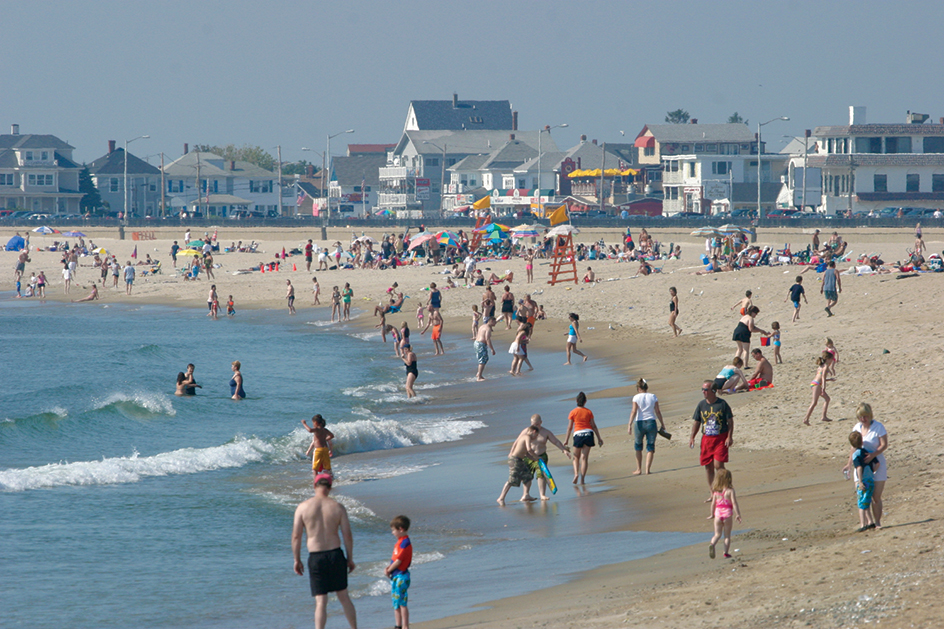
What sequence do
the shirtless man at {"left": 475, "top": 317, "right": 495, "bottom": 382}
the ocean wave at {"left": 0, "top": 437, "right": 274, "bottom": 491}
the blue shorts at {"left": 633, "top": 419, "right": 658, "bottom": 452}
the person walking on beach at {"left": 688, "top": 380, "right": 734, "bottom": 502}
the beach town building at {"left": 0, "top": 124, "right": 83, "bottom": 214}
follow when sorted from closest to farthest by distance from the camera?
1. the person walking on beach at {"left": 688, "top": 380, "right": 734, "bottom": 502}
2. the blue shorts at {"left": 633, "top": 419, "right": 658, "bottom": 452}
3. the ocean wave at {"left": 0, "top": 437, "right": 274, "bottom": 491}
4. the shirtless man at {"left": 475, "top": 317, "right": 495, "bottom": 382}
5. the beach town building at {"left": 0, "top": 124, "right": 83, "bottom": 214}

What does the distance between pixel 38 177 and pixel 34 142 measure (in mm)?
3617

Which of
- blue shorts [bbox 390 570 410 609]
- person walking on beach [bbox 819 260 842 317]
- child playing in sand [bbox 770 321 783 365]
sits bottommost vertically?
blue shorts [bbox 390 570 410 609]

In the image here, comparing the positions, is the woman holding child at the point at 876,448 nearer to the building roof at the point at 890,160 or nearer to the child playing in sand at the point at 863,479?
the child playing in sand at the point at 863,479

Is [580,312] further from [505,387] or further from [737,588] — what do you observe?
[737,588]

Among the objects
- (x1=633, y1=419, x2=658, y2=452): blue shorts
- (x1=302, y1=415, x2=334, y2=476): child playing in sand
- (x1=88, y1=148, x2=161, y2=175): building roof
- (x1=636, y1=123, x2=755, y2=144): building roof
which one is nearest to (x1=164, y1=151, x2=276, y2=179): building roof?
(x1=88, y1=148, x2=161, y2=175): building roof

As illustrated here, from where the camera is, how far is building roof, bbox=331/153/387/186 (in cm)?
11538

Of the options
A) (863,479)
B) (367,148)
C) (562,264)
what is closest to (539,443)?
(863,479)

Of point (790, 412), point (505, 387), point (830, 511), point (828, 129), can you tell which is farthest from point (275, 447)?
point (828, 129)

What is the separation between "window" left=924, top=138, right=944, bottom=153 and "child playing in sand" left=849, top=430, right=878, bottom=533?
7097 centimetres

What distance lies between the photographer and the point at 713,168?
278ft

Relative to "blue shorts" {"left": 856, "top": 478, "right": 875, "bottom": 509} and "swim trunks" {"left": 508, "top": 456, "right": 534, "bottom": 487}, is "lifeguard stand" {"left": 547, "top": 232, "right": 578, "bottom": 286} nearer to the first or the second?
"swim trunks" {"left": 508, "top": 456, "right": 534, "bottom": 487}

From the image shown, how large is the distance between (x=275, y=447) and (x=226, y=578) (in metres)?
6.81

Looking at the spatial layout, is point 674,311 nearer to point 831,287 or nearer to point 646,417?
point 831,287

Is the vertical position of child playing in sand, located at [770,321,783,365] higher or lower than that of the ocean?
higher
